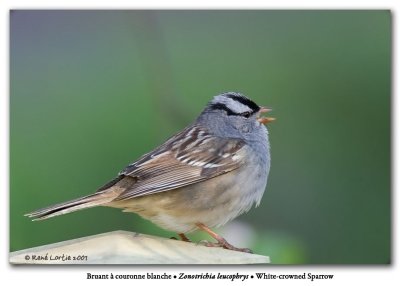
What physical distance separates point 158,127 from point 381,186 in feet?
4.42

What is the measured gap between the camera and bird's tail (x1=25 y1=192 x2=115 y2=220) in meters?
4.96

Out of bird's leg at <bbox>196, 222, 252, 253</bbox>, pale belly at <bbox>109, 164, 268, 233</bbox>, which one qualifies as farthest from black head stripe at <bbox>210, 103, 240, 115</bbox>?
bird's leg at <bbox>196, 222, 252, 253</bbox>

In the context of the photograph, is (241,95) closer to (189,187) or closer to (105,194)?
(189,187)

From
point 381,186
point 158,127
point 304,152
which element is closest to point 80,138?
point 158,127

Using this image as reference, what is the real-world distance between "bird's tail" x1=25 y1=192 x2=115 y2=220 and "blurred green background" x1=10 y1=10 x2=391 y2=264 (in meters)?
0.34

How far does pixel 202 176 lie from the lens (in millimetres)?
5473

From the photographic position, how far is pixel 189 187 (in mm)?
5422

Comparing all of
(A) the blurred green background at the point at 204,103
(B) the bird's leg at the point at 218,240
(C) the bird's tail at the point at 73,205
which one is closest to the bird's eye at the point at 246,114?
(A) the blurred green background at the point at 204,103

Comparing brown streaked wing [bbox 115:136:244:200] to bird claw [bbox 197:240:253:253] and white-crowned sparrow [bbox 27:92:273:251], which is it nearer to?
white-crowned sparrow [bbox 27:92:273:251]

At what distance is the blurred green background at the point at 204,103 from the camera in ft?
18.1

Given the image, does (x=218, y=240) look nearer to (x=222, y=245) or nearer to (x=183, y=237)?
(x=222, y=245)

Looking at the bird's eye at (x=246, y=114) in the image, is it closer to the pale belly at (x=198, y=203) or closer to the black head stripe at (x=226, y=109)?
the black head stripe at (x=226, y=109)

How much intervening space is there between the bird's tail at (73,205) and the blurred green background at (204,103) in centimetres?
34

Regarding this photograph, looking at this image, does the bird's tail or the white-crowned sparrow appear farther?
the white-crowned sparrow
